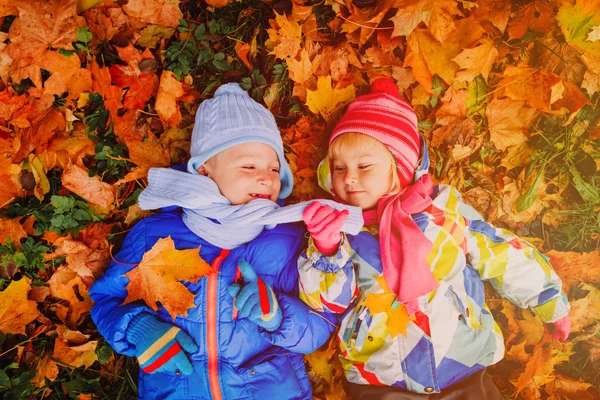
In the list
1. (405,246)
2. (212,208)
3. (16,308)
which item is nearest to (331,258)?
(405,246)

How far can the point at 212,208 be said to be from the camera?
1967 millimetres

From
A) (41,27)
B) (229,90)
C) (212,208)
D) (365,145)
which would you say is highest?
(41,27)

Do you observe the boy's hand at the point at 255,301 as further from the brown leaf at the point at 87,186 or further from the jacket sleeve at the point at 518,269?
the jacket sleeve at the point at 518,269

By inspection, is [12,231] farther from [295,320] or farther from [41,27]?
[295,320]

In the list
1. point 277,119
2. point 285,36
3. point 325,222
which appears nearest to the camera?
point 325,222

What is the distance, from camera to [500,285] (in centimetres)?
204

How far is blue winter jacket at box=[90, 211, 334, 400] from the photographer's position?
6.37 ft

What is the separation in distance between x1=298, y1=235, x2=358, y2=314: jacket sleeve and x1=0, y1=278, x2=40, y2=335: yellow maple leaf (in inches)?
58.0

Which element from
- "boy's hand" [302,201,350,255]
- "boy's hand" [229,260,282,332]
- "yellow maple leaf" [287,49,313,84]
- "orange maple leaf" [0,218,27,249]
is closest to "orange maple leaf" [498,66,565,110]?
"yellow maple leaf" [287,49,313,84]

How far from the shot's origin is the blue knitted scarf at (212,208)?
193cm

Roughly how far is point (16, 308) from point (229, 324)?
3.86 feet

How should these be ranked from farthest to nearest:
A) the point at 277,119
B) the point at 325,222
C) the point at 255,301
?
the point at 277,119, the point at 255,301, the point at 325,222

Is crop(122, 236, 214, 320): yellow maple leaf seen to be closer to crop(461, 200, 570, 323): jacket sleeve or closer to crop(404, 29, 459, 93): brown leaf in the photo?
crop(461, 200, 570, 323): jacket sleeve

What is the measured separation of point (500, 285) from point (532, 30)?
128cm
